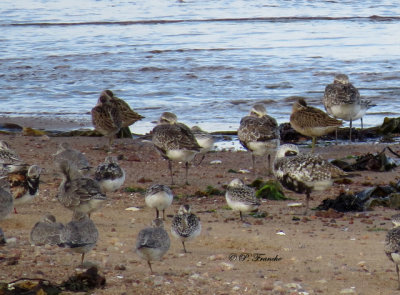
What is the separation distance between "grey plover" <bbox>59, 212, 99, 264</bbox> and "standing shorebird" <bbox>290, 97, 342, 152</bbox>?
688cm

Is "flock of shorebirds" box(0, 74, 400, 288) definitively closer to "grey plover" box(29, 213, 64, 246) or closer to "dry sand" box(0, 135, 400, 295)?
"grey plover" box(29, 213, 64, 246)

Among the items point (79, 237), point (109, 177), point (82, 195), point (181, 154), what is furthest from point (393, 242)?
→ point (181, 154)

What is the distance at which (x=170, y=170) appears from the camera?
12906mm

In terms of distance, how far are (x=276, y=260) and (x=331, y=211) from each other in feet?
7.75

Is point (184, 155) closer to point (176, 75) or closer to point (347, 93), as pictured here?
point (347, 93)

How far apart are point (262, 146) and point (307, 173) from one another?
94.0 inches

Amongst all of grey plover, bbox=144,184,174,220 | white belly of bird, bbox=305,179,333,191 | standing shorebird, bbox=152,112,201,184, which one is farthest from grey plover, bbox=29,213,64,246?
standing shorebird, bbox=152,112,201,184

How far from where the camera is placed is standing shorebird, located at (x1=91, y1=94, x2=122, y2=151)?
1498cm

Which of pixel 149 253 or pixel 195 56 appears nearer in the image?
pixel 149 253

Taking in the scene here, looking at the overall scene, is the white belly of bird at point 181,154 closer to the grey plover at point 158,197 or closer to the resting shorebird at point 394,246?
the grey plover at point 158,197

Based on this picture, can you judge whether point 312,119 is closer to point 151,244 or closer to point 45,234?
point 45,234

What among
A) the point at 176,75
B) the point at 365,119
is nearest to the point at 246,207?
the point at 365,119

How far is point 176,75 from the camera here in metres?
23.6

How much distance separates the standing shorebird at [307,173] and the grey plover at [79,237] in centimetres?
355
